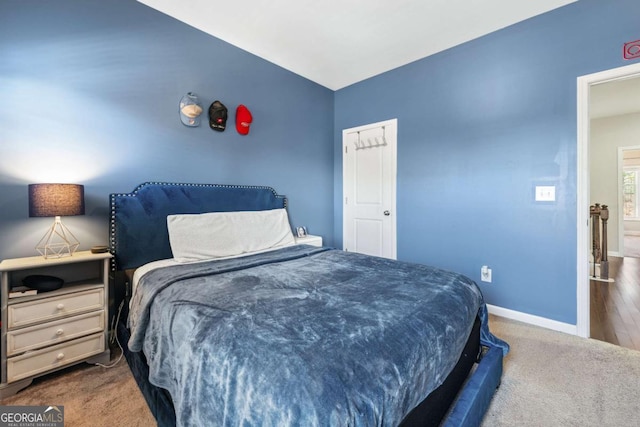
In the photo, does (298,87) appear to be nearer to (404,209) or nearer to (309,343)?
(404,209)

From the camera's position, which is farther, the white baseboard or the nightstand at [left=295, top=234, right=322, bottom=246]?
the nightstand at [left=295, top=234, right=322, bottom=246]

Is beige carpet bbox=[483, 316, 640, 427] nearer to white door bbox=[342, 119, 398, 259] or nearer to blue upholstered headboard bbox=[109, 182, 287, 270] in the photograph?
white door bbox=[342, 119, 398, 259]

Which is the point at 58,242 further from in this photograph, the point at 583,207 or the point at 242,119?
the point at 583,207

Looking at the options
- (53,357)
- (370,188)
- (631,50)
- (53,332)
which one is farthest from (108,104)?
(631,50)

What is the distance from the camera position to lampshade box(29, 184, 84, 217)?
66.2 inches

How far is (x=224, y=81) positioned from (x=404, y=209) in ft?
8.42

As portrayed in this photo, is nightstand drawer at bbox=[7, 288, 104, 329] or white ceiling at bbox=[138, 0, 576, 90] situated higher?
Result: white ceiling at bbox=[138, 0, 576, 90]

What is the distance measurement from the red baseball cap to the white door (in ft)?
5.19

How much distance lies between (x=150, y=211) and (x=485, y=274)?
Result: 10.8 feet

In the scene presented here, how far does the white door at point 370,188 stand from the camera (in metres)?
3.63

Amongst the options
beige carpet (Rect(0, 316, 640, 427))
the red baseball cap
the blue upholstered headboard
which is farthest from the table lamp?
the red baseball cap

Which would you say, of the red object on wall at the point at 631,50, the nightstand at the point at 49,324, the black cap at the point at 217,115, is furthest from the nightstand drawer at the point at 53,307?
the red object on wall at the point at 631,50

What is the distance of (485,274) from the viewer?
2.85 meters

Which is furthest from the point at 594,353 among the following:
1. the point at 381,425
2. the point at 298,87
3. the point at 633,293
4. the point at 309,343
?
the point at 298,87
